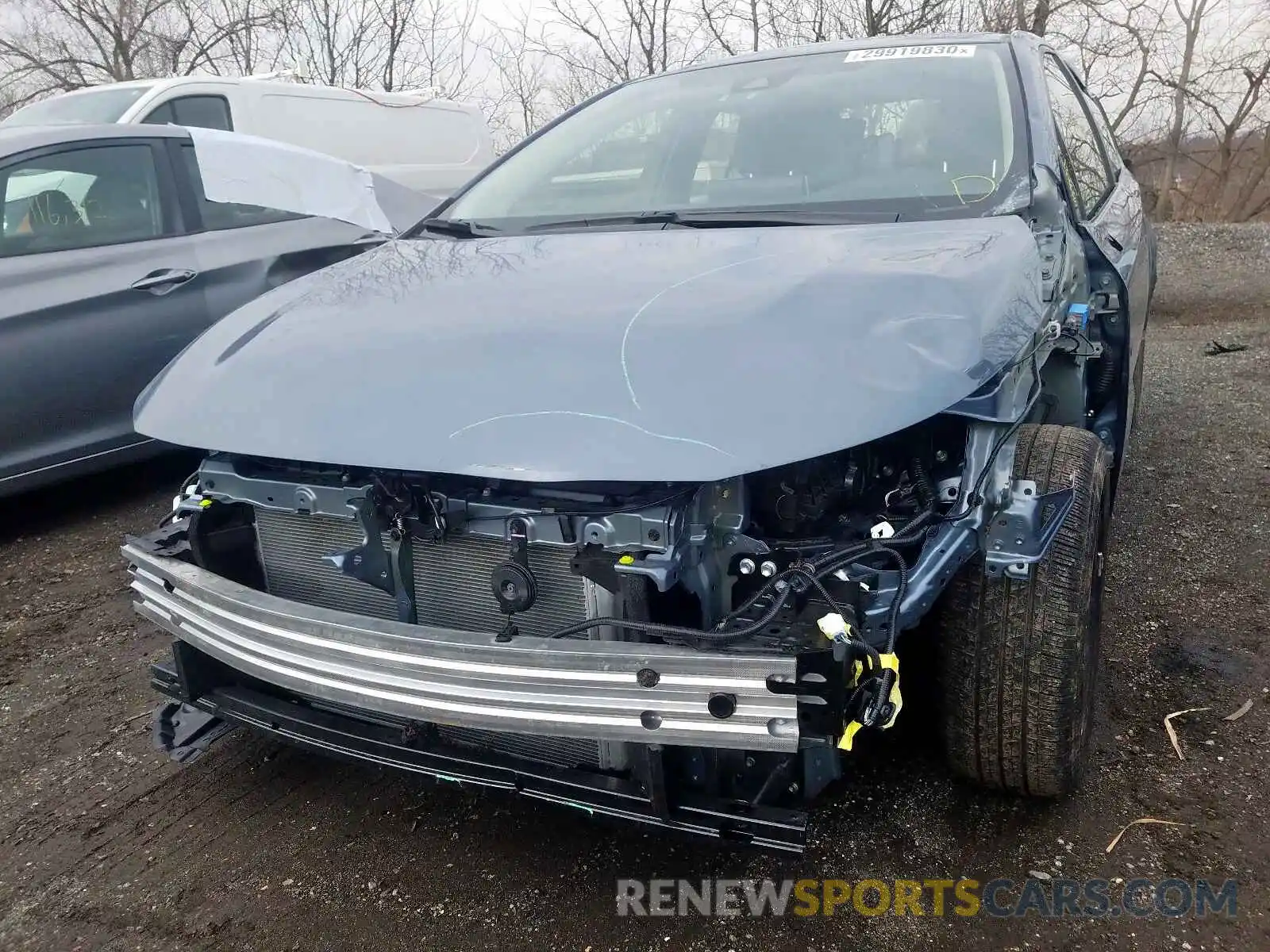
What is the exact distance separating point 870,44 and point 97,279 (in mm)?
3254

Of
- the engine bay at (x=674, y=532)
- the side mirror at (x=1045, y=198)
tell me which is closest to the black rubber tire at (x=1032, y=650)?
the engine bay at (x=674, y=532)

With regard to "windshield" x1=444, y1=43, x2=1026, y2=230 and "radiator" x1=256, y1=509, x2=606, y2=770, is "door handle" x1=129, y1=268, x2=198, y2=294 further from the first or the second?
"radiator" x1=256, y1=509, x2=606, y2=770

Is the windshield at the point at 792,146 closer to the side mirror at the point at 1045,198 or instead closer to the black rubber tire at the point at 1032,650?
the side mirror at the point at 1045,198

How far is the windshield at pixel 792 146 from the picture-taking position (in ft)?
8.34

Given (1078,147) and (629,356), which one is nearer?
(629,356)

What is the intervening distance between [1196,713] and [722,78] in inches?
94.7

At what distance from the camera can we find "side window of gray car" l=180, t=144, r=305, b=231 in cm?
453

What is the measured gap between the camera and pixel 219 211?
15.1 feet

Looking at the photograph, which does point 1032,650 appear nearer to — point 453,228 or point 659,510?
point 659,510

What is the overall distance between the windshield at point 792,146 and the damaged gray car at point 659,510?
0.05 metres

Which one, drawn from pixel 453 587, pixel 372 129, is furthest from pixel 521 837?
pixel 372 129

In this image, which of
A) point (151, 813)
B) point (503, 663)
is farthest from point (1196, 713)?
point (151, 813)

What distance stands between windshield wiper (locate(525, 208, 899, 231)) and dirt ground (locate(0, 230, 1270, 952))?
1.08 m

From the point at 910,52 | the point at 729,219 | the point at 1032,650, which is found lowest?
the point at 1032,650
